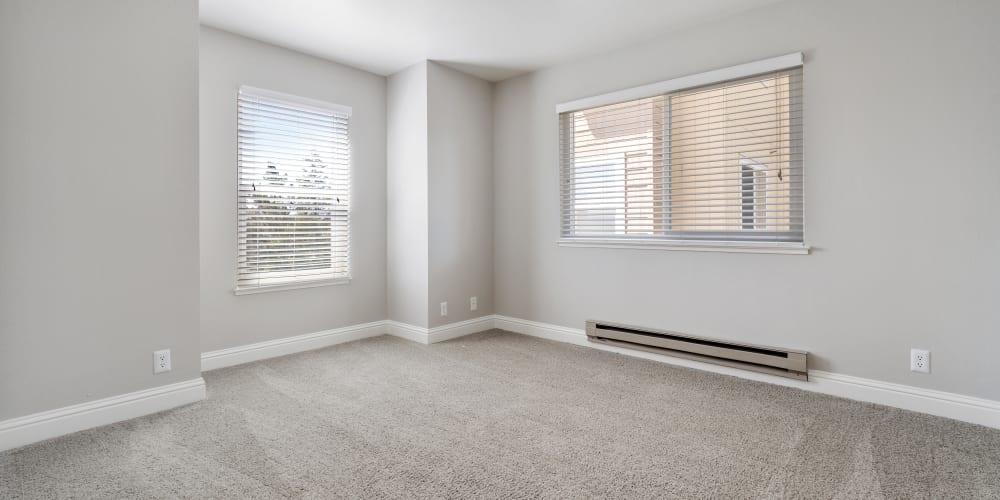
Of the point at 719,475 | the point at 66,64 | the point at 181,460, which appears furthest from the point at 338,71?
the point at 719,475

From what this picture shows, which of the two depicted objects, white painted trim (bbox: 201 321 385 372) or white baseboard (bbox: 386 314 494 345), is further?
white baseboard (bbox: 386 314 494 345)

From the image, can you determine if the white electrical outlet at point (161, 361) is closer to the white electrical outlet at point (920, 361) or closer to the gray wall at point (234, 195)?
the gray wall at point (234, 195)

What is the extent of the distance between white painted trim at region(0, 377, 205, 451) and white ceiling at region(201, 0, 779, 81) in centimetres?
241

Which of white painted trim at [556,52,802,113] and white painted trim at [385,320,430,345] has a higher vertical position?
white painted trim at [556,52,802,113]

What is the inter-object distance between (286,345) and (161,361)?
1.19 m

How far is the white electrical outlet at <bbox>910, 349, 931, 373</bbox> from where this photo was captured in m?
2.55

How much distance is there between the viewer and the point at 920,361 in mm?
2570

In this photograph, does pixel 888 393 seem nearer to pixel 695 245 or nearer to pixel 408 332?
pixel 695 245

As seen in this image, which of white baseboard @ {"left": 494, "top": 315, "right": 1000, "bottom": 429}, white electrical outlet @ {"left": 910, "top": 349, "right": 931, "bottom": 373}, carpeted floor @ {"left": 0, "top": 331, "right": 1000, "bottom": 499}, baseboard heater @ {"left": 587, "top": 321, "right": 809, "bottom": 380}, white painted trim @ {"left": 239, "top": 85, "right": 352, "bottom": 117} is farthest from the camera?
white painted trim @ {"left": 239, "top": 85, "right": 352, "bottom": 117}

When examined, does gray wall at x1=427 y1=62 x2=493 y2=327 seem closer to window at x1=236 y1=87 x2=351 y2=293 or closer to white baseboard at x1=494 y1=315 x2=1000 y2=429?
window at x1=236 y1=87 x2=351 y2=293

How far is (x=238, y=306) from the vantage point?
3.51 meters

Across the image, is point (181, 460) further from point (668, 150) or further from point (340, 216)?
point (668, 150)

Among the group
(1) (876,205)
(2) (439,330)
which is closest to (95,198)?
(2) (439,330)

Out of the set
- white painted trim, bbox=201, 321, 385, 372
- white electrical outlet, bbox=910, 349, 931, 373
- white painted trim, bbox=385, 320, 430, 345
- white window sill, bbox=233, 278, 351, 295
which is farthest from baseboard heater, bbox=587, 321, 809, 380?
white window sill, bbox=233, 278, 351, 295
